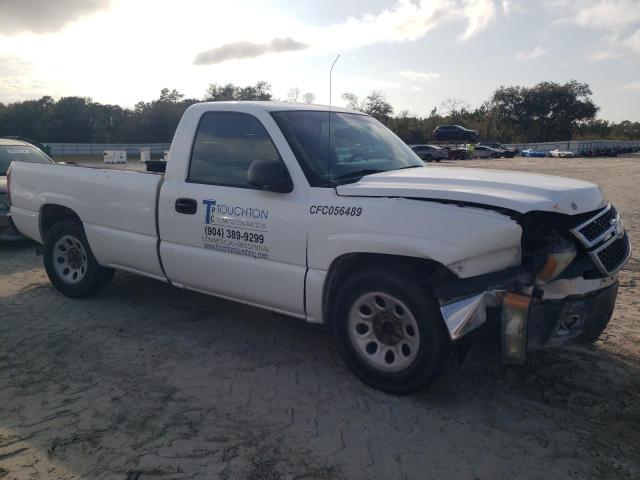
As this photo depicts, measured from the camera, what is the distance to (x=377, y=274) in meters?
3.51

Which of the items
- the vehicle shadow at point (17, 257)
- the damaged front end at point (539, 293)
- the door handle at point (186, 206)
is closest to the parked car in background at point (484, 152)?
the vehicle shadow at point (17, 257)

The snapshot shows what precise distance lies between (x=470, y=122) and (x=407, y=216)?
86320mm

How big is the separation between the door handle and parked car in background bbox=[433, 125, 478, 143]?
50.1 m

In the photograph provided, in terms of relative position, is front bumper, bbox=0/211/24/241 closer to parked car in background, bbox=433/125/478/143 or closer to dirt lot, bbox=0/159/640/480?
dirt lot, bbox=0/159/640/480

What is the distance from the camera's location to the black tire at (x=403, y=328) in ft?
10.9

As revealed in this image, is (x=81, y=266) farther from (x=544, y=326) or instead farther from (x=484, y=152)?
(x=484, y=152)

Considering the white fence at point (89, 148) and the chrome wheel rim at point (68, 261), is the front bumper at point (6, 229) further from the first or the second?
the white fence at point (89, 148)

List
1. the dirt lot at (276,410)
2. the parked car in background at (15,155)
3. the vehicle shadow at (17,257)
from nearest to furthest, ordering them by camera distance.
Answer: the dirt lot at (276,410), the vehicle shadow at (17,257), the parked car in background at (15,155)

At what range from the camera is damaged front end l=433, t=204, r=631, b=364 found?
3.15 m

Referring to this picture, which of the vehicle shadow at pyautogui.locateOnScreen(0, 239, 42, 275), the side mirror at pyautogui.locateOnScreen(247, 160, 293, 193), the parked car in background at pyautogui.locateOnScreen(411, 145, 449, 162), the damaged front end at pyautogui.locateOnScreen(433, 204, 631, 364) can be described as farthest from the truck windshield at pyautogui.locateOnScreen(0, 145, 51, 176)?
the parked car in background at pyautogui.locateOnScreen(411, 145, 449, 162)

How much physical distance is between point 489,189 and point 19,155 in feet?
28.5

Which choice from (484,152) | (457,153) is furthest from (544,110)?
(457,153)

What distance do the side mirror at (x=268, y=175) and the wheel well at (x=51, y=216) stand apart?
2.79 m

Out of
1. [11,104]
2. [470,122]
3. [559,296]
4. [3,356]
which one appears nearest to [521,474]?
[559,296]
